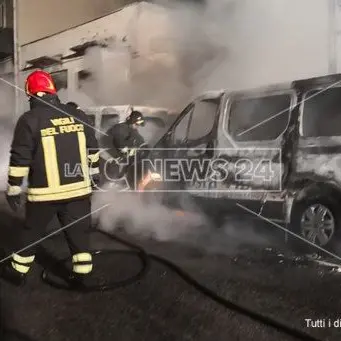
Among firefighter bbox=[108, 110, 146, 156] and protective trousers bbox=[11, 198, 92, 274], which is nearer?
protective trousers bbox=[11, 198, 92, 274]

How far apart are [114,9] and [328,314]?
179 inches

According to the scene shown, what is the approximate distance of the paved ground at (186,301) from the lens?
9.65ft

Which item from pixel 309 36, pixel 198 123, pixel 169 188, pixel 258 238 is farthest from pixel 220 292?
pixel 309 36

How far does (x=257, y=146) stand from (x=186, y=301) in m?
1.80

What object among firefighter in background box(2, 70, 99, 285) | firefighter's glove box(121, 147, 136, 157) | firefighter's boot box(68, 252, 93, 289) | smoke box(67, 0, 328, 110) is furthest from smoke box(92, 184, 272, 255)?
firefighter in background box(2, 70, 99, 285)

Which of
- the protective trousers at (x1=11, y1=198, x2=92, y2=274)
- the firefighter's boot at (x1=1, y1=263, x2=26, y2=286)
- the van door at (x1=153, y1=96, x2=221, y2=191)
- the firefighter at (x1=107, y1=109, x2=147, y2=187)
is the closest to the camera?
the protective trousers at (x1=11, y1=198, x2=92, y2=274)

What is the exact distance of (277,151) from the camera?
4496mm

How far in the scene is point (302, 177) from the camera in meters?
4.37

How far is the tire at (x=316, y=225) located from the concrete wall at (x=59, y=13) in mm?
3456

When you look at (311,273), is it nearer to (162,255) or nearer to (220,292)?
(220,292)

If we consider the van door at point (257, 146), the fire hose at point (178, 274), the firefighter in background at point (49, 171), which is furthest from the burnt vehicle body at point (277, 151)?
the firefighter in background at point (49, 171)

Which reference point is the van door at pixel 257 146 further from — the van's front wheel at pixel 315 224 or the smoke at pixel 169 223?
the smoke at pixel 169 223

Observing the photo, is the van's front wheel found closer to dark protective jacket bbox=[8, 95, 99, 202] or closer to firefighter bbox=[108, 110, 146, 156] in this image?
dark protective jacket bbox=[8, 95, 99, 202]

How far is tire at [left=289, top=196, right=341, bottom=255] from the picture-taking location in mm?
4125
